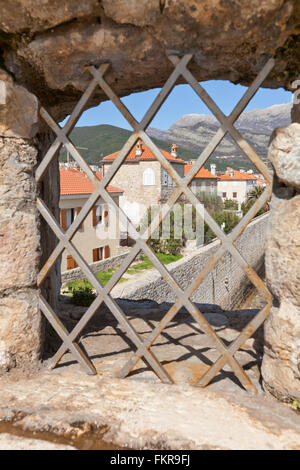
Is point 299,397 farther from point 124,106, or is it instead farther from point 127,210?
point 127,210

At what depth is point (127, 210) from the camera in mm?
28047

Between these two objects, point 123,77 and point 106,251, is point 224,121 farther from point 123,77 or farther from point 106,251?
point 106,251

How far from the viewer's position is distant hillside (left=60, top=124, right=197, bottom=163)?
86.8m

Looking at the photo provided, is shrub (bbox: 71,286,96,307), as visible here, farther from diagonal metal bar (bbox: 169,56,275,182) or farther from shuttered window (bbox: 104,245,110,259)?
shuttered window (bbox: 104,245,110,259)

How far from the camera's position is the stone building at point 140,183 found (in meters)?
27.5

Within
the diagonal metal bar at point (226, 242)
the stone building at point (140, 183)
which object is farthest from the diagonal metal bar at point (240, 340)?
the stone building at point (140, 183)

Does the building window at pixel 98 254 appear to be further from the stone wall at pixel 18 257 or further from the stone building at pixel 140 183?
the stone wall at pixel 18 257

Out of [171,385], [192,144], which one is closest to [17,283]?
[171,385]

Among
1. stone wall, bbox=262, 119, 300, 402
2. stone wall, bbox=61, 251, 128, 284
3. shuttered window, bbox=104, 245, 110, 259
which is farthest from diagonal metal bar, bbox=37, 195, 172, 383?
shuttered window, bbox=104, 245, 110, 259

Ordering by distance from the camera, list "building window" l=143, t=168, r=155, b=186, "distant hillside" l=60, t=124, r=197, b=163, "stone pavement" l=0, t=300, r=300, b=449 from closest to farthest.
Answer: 1. "stone pavement" l=0, t=300, r=300, b=449
2. "building window" l=143, t=168, r=155, b=186
3. "distant hillside" l=60, t=124, r=197, b=163

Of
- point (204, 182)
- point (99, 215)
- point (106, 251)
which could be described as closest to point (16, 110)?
point (99, 215)

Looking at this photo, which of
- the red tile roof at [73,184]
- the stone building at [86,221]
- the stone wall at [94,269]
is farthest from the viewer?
the red tile roof at [73,184]

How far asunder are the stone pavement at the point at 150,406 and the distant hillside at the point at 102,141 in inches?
3164

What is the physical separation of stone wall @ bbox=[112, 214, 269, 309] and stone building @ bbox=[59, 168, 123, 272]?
15.2ft
